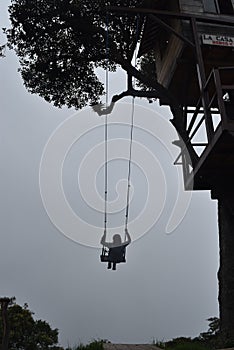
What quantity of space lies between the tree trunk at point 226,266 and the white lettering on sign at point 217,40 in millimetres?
3187

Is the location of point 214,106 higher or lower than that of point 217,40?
lower

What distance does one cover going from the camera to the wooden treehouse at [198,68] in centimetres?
851

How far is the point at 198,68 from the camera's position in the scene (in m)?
8.78

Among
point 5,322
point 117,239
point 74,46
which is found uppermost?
point 74,46

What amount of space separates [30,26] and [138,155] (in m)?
4.72

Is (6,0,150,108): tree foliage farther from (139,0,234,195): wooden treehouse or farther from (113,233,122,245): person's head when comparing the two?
(113,233,122,245): person's head

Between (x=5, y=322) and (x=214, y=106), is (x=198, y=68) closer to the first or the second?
(x=214, y=106)

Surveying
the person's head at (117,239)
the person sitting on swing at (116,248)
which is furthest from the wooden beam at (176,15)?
the person's head at (117,239)

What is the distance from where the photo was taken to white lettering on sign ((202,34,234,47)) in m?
9.66

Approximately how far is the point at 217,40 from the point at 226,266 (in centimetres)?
478

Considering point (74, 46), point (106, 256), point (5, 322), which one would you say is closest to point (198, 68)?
point (74, 46)

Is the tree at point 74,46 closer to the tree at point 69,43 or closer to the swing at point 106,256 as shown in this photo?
the tree at point 69,43

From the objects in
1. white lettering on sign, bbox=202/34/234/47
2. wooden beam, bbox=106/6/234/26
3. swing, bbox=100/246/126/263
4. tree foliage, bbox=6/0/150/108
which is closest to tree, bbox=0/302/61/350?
swing, bbox=100/246/126/263

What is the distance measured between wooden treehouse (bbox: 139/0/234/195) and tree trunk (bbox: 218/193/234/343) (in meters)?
0.52
